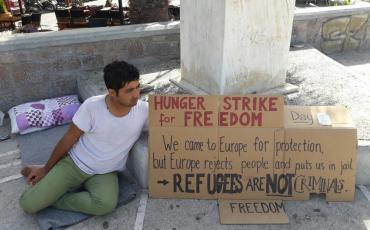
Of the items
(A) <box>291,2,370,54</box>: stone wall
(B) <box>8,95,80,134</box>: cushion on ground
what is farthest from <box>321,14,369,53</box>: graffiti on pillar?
(B) <box>8,95,80,134</box>: cushion on ground

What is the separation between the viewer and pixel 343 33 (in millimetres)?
6797

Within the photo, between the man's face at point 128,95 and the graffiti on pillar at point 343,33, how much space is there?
4584 millimetres

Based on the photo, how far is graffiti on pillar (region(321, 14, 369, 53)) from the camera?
662 cm

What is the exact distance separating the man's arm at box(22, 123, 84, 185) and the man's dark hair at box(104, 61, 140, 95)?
0.51 meters

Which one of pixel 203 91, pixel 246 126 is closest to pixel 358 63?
pixel 203 91

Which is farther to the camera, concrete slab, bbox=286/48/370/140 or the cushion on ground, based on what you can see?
the cushion on ground

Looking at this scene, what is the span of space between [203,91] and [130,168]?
127 centimetres

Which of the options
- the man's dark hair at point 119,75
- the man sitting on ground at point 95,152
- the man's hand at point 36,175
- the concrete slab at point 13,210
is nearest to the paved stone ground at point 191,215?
the concrete slab at point 13,210

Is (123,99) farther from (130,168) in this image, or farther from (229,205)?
(229,205)

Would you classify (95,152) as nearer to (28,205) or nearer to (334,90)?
(28,205)

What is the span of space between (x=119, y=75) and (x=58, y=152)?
3.10ft

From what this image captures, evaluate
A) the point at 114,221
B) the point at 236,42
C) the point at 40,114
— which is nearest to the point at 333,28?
the point at 236,42

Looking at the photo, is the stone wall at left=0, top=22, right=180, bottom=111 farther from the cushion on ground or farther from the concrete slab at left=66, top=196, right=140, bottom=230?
the concrete slab at left=66, top=196, right=140, bottom=230

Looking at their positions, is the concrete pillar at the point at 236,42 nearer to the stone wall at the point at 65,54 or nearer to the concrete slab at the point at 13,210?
the stone wall at the point at 65,54
